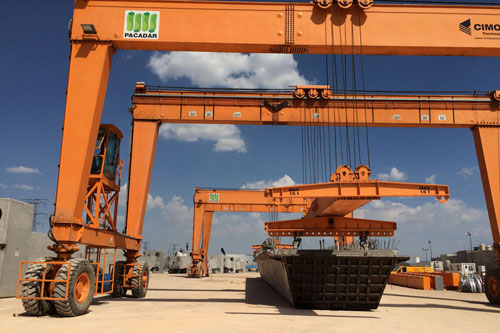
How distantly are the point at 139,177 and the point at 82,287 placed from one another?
506cm

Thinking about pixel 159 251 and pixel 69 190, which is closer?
pixel 69 190

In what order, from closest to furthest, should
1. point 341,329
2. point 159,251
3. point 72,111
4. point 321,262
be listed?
1. point 341,329
2. point 321,262
3. point 72,111
4. point 159,251

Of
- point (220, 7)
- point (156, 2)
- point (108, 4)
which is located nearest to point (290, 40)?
point (220, 7)

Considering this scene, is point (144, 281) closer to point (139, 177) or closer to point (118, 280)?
point (118, 280)

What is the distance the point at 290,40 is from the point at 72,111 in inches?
229

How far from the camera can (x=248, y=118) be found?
48.7 ft

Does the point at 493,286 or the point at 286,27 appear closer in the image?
the point at 286,27

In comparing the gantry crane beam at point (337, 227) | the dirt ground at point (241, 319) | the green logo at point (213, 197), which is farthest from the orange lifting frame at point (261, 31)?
the green logo at point (213, 197)

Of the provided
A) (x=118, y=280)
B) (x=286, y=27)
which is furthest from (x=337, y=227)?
(x=118, y=280)

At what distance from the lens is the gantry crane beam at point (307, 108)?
Answer: 1444 centimetres

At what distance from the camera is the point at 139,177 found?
1368cm

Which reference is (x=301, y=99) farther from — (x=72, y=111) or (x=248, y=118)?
(x=72, y=111)

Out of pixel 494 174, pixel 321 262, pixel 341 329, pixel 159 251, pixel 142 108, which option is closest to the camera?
pixel 341 329

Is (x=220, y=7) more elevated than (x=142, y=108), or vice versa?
(x=220, y=7)
